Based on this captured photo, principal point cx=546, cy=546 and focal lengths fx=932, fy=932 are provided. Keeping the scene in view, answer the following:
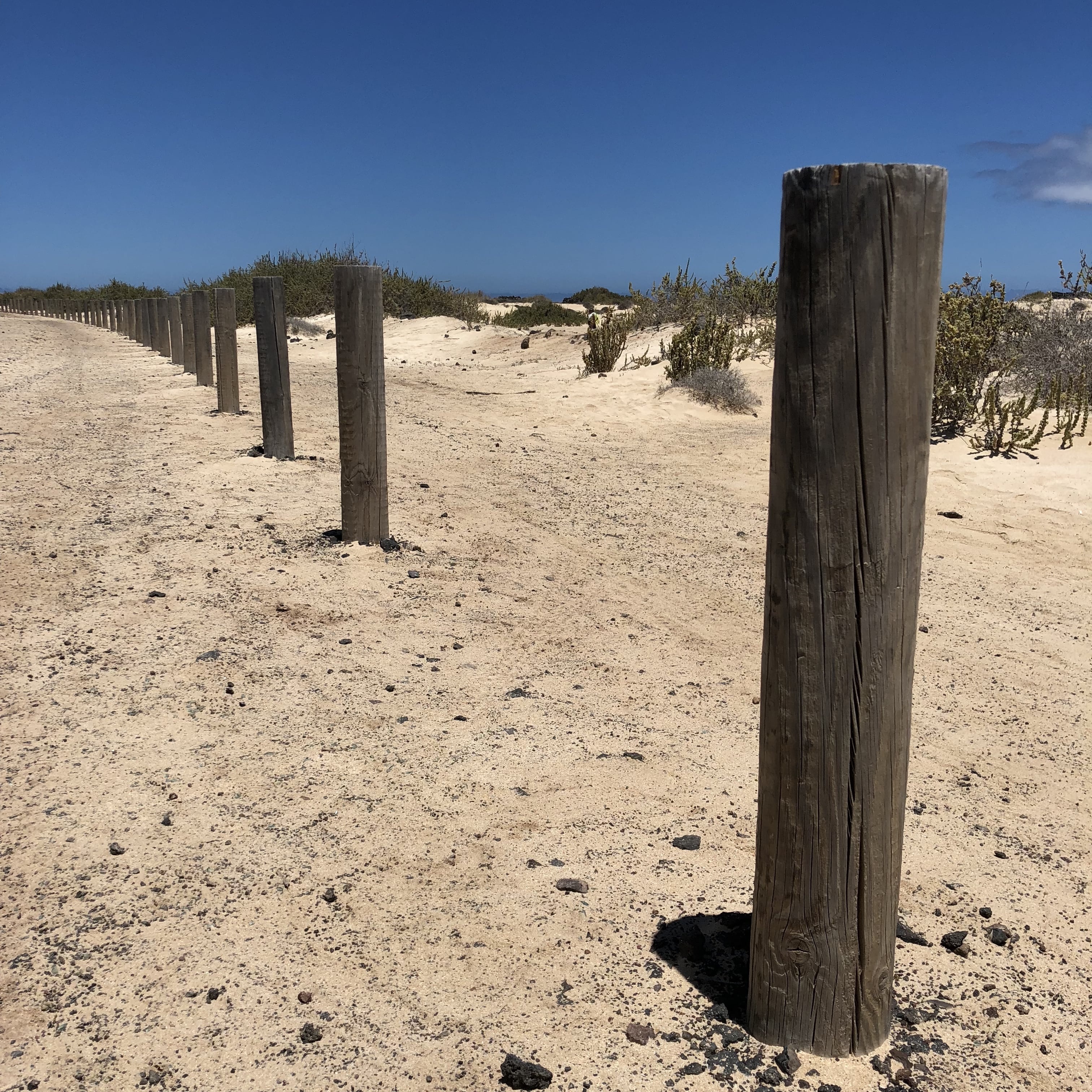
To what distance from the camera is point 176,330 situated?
55.3 ft

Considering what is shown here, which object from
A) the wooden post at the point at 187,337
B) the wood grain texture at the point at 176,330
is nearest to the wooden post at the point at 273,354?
the wooden post at the point at 187,337

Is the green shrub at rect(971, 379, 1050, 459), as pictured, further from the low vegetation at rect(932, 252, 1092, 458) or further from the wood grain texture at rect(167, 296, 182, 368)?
the wood grain texture at rect(167, 296, 182, 368)

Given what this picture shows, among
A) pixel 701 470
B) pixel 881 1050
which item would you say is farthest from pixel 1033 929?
pixel 701 470

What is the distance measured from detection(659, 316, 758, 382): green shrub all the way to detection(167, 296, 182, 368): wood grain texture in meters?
9.09

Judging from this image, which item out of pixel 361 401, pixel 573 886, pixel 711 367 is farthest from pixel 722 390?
pixel 573 886

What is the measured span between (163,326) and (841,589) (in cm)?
1967

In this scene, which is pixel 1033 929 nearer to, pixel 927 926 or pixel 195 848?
pixel 927 926

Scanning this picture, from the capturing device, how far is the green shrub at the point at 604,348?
13.8 metres

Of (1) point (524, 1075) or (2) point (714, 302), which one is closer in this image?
(1) point (524, 1075)

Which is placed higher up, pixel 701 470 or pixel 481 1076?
pixel 701 470

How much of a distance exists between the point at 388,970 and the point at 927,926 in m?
1.54

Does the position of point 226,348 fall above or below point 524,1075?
above

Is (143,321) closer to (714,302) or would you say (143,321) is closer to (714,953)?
(714,302)

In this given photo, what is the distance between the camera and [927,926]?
106 inches
